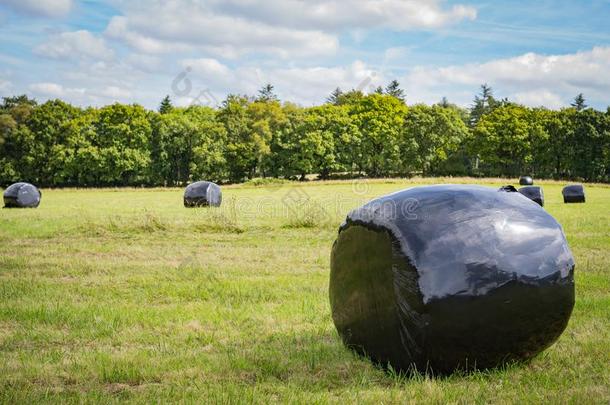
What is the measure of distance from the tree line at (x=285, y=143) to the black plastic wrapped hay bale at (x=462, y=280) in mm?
71290

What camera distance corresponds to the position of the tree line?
244 feet

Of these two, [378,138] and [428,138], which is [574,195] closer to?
[378,138]

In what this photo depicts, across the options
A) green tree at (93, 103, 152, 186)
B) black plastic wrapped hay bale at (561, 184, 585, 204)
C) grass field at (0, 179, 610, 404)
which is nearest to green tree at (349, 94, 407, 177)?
green tree at (93, 103, 152, 186)

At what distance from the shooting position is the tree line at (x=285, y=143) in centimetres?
7444

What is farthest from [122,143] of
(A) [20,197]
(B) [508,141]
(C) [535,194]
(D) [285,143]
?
(C) [535,194]

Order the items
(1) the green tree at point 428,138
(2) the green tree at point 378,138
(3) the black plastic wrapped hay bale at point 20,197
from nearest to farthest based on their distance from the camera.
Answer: (3) the black plastic wrapped hay bale at point 20,197, (2) the green tree at point 378,138, (1) the green tree at point 428,138

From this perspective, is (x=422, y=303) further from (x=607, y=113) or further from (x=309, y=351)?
(x=607, y=113)

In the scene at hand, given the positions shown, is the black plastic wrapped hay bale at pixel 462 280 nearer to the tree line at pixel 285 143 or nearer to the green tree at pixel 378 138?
the tree line at pixel 285 143

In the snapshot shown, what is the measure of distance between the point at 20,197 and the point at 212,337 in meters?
28.7

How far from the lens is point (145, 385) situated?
208 inches

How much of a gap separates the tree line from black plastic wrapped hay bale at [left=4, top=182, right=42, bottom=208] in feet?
137

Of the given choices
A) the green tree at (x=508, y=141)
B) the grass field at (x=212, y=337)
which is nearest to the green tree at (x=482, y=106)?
the green tree at (x=508, y=141)

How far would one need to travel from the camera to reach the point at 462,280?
5.08 metres

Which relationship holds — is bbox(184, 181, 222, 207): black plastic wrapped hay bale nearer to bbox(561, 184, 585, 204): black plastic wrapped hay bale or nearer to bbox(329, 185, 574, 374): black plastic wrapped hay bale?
bbox(561, 184, 585, 204): black plastic wrapped hay bale
